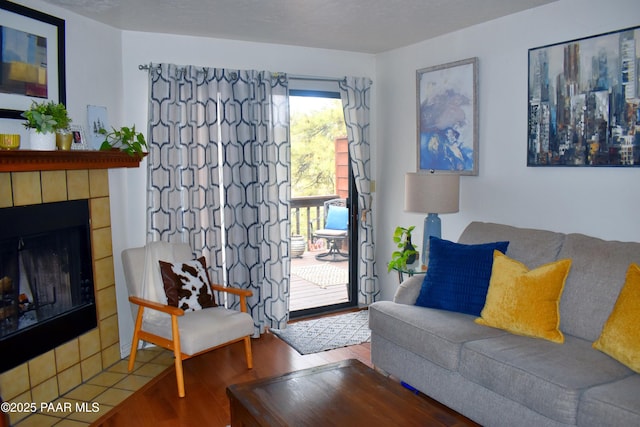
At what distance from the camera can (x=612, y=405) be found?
6.85 feet

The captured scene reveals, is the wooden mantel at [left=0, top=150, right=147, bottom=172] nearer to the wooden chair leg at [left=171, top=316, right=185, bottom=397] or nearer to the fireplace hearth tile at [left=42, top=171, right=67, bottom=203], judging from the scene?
the fireplace hearth tile at [left=42, top=171, right=67, bottom=203]

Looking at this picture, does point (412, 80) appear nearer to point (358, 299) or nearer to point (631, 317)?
point (358, 299)

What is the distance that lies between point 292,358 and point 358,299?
1358mm

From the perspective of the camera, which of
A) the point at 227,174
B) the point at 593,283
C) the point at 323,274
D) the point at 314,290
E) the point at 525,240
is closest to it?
the point at 593,283

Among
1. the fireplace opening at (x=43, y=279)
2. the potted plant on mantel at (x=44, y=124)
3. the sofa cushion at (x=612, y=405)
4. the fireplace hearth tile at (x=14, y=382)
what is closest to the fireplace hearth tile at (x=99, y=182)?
the fireplace opening at (x=43, y=279)

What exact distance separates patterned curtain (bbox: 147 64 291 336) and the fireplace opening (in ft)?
2.17

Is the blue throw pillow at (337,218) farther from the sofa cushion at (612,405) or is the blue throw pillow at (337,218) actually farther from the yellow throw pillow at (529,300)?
the sofa cushion at (612,405)

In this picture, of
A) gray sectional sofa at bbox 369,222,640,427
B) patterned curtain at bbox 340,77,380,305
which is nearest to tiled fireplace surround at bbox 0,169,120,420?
gray sectional sofa at bbox 369,222,640,427

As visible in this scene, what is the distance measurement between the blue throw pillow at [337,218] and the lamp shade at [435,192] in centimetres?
135

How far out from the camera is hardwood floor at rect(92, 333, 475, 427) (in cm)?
299

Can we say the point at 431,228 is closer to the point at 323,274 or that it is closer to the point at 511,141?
the point at 511,141

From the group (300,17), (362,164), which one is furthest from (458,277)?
(300,17)

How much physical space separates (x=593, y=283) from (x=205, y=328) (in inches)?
90.2

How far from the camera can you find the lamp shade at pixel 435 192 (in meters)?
3.79
